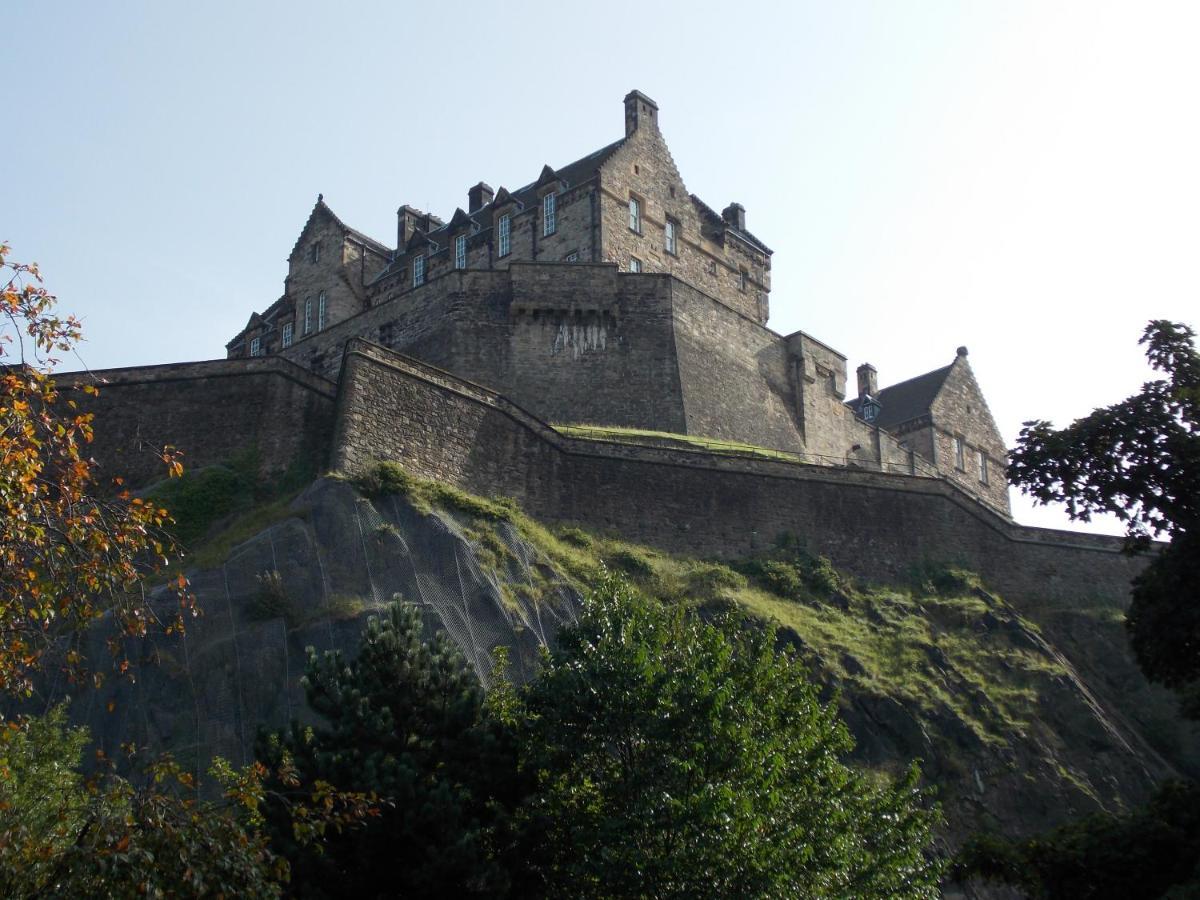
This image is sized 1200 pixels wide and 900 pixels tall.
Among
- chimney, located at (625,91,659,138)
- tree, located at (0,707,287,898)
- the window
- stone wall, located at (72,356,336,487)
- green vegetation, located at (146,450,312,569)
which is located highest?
chimney, located at (625,91,659,138)

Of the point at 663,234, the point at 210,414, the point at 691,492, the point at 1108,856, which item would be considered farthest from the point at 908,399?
the point at 1108,856

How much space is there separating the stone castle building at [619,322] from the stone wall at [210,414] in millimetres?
6306

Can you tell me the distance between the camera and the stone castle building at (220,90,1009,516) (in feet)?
158

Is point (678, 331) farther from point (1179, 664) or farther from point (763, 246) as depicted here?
point (1179, 664)

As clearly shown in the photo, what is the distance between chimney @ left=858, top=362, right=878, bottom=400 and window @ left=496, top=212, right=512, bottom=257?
781 inches

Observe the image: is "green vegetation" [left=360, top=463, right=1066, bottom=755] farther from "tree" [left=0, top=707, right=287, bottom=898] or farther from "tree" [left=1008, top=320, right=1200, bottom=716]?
"tree" [left=0, top=707, right=287, bottom=898]

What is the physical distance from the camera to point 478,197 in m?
59.7

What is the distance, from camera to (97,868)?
1242 centimetres

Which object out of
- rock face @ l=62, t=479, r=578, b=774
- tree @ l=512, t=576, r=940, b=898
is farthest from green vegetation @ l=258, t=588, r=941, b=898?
rock face @ l=62, t=479, r=578, b=774

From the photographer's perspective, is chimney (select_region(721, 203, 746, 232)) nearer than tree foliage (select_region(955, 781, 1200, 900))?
No

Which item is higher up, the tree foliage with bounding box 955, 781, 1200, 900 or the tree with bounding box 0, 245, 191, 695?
the tree with bounding box 0, 245, 191, 695

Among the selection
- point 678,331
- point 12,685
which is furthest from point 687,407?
point 12,685

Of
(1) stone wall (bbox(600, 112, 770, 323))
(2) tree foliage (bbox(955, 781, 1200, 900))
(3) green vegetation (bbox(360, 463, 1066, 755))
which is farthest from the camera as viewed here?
(1) stone wall (bbox(600, 112, 770, 323))

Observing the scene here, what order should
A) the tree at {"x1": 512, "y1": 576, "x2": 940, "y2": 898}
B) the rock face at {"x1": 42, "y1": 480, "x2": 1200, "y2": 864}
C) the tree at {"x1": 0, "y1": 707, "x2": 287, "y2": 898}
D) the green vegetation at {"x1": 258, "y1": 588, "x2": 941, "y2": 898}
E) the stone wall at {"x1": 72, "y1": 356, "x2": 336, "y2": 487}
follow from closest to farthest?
the tree at {"x1": 0, "y1": 707, "x2": 287, "y2": 898}, the green vegetation at {"x1": 258, "y1": 588, "x2": 941, "y2": 898}, the tree at {"x1": 512, "y1": 576, "x2": 940, "y2": 898}, the rock face at {"x1": 42, "y1": 480, "x2": 1200, "y2": 864}, the stone wall at {"x1": 72, "y1": 356, "x2": 336, "y2": 487}
